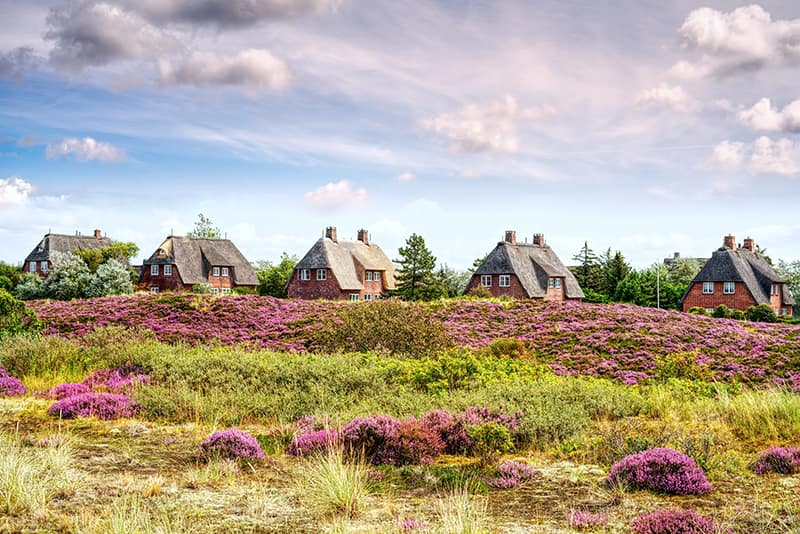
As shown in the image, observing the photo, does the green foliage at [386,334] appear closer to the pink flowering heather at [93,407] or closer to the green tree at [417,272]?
the pink flowering heather at [93,407]

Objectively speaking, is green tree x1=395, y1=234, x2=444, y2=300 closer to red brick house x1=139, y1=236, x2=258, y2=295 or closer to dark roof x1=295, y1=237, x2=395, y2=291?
dark roof x1=295, y1=237, x2=395, y2=291

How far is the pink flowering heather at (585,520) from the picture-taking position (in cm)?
645

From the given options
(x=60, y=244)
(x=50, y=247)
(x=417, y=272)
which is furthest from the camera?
(x=60, y=244)

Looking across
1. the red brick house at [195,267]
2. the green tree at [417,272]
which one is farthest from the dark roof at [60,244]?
the green tree at [417,272]

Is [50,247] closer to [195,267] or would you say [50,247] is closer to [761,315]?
[195,267]

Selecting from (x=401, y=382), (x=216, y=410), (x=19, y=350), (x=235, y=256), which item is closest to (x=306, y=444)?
(x=216, y=410)

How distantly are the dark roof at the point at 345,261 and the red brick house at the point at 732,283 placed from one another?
1119 inches

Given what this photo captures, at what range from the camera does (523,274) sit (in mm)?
60062

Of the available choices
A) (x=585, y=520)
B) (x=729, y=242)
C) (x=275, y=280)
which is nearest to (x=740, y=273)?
(x=729, y=242)

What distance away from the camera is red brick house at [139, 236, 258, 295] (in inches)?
2616

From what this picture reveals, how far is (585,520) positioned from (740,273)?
61038 millimetres

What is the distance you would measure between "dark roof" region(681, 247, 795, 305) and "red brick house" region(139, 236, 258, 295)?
43.1 m

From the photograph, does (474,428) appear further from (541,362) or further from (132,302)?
(132,302)

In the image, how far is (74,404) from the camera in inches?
485
